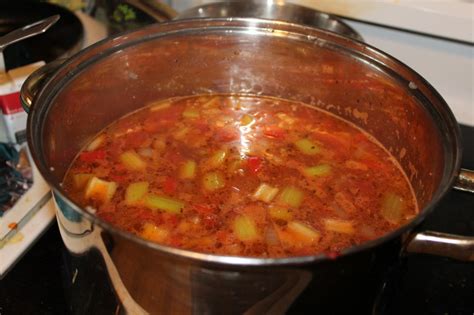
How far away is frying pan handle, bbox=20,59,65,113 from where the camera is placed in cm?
97

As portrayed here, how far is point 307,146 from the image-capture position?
1.39 m

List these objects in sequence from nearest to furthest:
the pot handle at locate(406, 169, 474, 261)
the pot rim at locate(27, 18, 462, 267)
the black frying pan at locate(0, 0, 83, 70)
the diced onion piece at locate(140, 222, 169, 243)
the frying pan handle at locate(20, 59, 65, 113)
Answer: the pot rim at locate(27, 18, 462, 267) → the pot handle at locate(406, 169, 474, 261) → the frying pan handle at locate(20, 59, 65, 113) → the diced onion piece at locate(140, 222, 169, 243) → the black frying pan at locate(0, 0, 83, 70)

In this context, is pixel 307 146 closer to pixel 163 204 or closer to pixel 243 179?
pixel 243 179

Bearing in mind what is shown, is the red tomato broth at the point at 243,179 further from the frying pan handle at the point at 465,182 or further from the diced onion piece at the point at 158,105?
the frying pan handle at the point at 465,182

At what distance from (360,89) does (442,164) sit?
0.43 metres

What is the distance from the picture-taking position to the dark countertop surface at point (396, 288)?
45.3 inches

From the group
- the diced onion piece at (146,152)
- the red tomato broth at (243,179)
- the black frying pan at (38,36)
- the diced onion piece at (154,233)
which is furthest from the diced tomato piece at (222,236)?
the black frying pan at (38,36)

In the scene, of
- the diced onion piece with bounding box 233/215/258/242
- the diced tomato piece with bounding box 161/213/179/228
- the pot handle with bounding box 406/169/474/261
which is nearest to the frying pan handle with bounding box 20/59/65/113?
the diced tomato piece with bounding box 161/213/179/228

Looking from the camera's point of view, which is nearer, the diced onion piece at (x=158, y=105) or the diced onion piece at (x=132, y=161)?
the diced onion piece at (x=132, y=161)

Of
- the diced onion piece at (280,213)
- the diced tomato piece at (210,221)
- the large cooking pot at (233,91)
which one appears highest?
the large cooking pot at (233,91)

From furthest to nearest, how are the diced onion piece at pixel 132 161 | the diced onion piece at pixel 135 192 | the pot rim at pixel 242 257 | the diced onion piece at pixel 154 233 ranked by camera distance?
the diced onion piece at pixel 132 161 → the diced onion piece at pixel 135 192 → the diced onion piece at pixel 154 233 → the pot rim at pixel 242 257

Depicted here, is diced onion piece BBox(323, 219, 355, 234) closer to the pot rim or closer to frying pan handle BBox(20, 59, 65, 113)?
the pot rim

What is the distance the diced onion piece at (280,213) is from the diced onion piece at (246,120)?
37cm

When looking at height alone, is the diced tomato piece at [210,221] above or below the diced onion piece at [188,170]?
above
